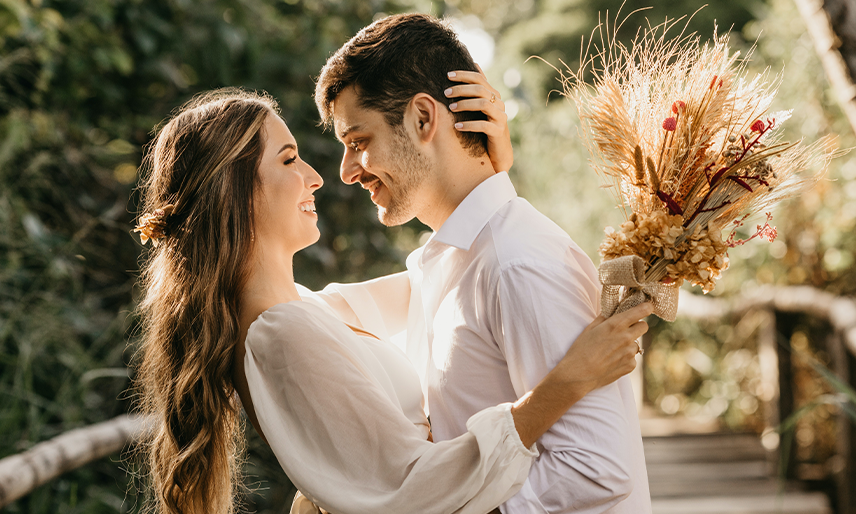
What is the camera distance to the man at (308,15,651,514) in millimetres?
1447

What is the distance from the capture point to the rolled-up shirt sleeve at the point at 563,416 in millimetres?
1422

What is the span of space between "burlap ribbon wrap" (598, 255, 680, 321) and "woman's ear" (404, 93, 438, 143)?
623 millimetres

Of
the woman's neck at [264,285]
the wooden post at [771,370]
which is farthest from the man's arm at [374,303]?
the wooden post at [771,370]

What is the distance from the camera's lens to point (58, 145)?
10.2ft

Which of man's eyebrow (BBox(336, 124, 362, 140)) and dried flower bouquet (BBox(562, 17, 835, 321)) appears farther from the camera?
man's eyebrow (BBox(336, 124, 362, 140))

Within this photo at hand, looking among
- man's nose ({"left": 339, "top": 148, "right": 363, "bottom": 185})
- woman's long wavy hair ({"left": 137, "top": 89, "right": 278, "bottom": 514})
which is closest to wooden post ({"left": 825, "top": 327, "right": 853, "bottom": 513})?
man's nose ({"left": 339, "top": 148, "right": 363, "bottom": 185})

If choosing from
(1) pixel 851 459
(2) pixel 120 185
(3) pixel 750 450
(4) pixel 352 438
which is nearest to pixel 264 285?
(4) pixel 352 438

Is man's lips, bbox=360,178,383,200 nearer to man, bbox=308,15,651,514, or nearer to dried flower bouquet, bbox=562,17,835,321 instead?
man, bbox=308,15,651,514

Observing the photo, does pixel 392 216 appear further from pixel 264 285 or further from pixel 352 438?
pixel 352 438

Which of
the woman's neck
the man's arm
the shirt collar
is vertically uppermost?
the shirt collar

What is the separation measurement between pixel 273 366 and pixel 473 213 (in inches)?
24.3

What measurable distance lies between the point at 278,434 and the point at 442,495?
39 cm

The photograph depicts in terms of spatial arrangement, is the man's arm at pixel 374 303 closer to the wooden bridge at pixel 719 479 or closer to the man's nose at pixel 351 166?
the man's nose at pixel 351 166

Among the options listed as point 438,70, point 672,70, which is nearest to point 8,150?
point 438,70
